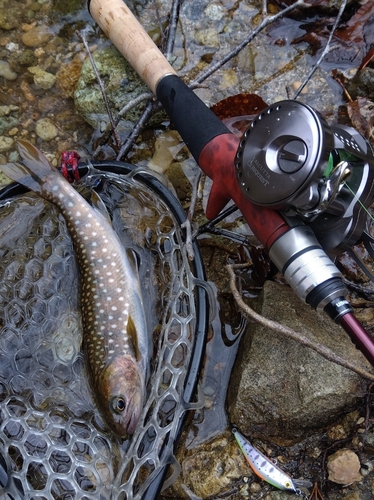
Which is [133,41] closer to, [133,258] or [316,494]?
[133,258]

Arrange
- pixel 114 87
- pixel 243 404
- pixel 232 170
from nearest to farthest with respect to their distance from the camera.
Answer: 1. pixel 232 170
2. pixel 243 404
3. pixel 114 87

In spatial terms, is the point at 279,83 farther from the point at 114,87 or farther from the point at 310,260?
the point at 310,260

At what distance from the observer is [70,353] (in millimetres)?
2541

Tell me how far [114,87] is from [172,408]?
211 centimetres

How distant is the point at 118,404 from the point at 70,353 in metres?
0.49

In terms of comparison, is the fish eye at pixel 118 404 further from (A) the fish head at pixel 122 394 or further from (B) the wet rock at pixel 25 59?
(B) the wet rock at pixel 25 59

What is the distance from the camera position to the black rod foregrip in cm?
Result: 219

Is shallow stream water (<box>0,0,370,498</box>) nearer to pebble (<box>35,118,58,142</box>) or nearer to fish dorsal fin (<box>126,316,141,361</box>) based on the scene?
pebble (<box>35,118,58,142</box>)

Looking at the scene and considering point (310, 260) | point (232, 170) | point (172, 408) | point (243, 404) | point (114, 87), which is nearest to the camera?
point (310, 260)

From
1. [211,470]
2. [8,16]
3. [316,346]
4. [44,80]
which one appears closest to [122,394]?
[211,470]

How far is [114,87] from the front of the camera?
3.04m

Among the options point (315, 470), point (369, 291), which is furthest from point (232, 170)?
point (315, 470)

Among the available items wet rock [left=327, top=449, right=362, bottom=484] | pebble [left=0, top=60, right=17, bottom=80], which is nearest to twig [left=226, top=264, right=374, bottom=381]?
wet rock [left=327, top=449, right=362, bottom=484]

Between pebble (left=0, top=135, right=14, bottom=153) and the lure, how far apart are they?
2456 mm
